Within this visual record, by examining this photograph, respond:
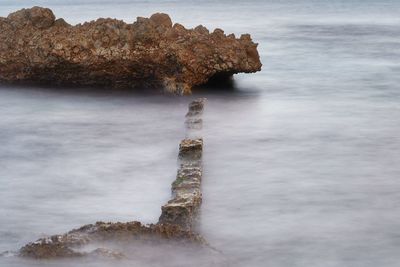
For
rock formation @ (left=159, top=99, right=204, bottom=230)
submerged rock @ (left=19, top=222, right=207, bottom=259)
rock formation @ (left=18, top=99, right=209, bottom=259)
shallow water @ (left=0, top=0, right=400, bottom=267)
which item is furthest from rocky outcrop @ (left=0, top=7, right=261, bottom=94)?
submerged rock @ (left=19, top=222, right=207, bottom=259)

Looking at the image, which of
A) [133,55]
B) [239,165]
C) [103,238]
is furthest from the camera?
[133,55]

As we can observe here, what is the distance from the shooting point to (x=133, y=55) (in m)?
12.9

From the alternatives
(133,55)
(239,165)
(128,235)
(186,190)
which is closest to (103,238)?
(128,235)

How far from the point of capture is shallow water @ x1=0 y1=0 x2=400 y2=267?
586 cm

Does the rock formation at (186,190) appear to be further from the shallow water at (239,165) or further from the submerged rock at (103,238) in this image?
the submerged rock at (103,238)

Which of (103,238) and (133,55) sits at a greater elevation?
(133,55)

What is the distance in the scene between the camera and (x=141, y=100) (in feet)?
40.8

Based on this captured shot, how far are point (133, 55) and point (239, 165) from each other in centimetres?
515

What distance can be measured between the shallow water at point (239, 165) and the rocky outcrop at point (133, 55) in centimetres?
37

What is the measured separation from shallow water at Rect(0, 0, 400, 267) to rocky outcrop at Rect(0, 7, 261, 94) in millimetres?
367

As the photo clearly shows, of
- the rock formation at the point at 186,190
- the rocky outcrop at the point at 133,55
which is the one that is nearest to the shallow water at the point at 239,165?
the rock formation at the point at 186,190

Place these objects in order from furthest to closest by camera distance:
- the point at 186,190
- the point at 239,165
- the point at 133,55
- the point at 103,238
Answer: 1. the point at 133,55
2. the point at 239,165
3. the point at 186,190
4. the point at 103,238

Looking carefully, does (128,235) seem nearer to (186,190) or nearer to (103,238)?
(103,238)

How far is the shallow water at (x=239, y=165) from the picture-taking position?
5.86 meters
